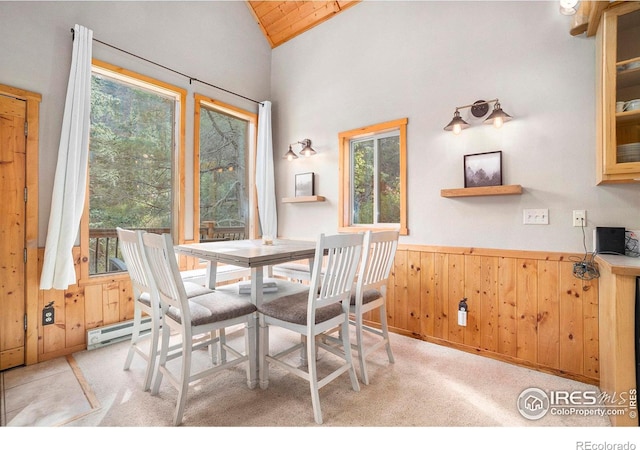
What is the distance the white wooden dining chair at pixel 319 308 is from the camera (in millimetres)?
1650

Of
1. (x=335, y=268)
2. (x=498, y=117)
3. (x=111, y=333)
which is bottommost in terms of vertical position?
(x=111, y=333)

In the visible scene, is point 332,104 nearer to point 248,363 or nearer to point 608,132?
point 608,132

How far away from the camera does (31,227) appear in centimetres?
226

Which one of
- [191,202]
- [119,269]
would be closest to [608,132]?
[191,202]

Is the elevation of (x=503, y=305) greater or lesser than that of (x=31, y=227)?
lesser

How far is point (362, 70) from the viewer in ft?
10.4

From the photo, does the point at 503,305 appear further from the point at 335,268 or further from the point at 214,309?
the point at 214,309

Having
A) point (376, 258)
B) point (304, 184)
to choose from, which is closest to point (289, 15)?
point (304, 184)

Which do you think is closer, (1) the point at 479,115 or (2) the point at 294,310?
(2) the point at 294,310

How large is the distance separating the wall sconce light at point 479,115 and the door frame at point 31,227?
10.4 feet

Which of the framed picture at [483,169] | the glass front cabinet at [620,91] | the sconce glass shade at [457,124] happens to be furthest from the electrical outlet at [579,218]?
the sconce glass shade at [457,124]

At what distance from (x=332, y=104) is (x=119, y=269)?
274 cm

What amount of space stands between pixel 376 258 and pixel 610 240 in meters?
1.49

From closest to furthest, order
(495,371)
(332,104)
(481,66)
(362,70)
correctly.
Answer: (495,371), (481,66), (362,70), (332,104)
